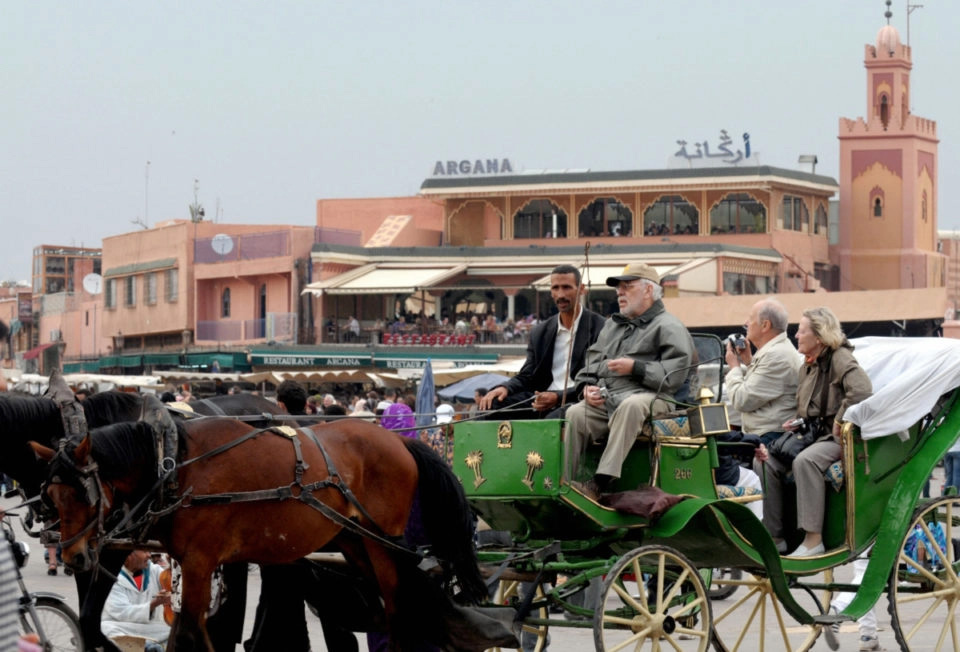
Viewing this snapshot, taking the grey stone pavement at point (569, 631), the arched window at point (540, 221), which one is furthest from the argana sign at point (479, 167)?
the grey stone pavement at point (569, 631)

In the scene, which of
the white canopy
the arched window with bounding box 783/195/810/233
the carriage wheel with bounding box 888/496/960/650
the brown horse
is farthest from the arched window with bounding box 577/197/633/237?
the brown horse

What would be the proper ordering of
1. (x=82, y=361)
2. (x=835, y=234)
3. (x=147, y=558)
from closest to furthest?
1. (x=147, y=558)
2. (x=835, y=234)
3. (x=82, y=361)

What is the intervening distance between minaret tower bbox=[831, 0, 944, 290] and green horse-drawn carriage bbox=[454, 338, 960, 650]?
53077 millimetres

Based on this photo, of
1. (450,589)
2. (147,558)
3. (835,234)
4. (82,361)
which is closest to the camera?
(450,589)

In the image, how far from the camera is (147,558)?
9547 millimetres

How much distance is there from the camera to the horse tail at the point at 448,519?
7.99m

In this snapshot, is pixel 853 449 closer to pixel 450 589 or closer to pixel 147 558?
pixel 450 589

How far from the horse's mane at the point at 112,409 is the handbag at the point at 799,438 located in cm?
370

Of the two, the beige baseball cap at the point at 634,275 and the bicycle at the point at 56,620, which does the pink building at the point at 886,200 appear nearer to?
the beige baseball cap at the point at 634,275

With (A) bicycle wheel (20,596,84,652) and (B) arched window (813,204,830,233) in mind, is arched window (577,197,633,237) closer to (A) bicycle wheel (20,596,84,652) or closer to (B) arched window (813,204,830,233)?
(B) arched window (813,204,830,233)

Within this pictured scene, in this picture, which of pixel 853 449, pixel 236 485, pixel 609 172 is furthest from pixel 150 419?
pixel 609 172

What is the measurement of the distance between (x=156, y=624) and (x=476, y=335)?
4315 centimetres

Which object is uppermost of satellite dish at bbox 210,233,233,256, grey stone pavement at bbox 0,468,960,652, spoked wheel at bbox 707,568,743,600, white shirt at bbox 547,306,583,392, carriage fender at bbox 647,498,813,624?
satellite dish at bbox 210,233,233,256

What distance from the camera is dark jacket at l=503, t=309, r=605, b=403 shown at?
29.6 ft
